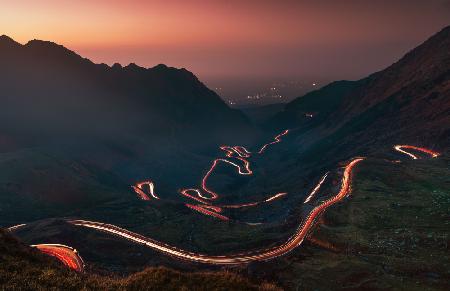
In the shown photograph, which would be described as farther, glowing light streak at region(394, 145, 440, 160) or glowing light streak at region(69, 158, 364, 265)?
glowing light streak at region(394, 145, 440, 160)

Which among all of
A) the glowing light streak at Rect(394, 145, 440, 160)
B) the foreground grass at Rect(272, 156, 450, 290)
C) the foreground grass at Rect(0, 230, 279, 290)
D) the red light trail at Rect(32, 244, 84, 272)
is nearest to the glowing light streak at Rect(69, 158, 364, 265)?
the foreground grass at Rect(272, 156, 450, 290)

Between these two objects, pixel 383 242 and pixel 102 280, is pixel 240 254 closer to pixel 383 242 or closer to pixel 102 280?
pixel 383 242

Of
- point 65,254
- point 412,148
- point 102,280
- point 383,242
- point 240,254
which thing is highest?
point 412,148

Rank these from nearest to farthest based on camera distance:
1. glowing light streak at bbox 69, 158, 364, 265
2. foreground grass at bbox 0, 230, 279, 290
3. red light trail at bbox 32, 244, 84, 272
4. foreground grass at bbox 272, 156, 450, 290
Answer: foreground grass at bbox 0, 230, 279, 290, foreground grass at bbox 272, 156, 450, 290, red light trail at bbox 32, 244, 84, 272, glowing light streak at bbox 69, 158, 364, 265

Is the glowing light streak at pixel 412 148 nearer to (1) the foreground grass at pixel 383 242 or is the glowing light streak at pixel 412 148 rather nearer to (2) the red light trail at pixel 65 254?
(1) the foreground grass at pixel 383 242

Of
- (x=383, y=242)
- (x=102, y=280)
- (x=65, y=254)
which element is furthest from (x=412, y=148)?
(x=102, y=280)

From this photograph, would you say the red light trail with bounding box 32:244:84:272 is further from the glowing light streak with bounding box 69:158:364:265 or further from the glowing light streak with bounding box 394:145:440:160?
the glowing light streak with bounding box 394:145:440:160
